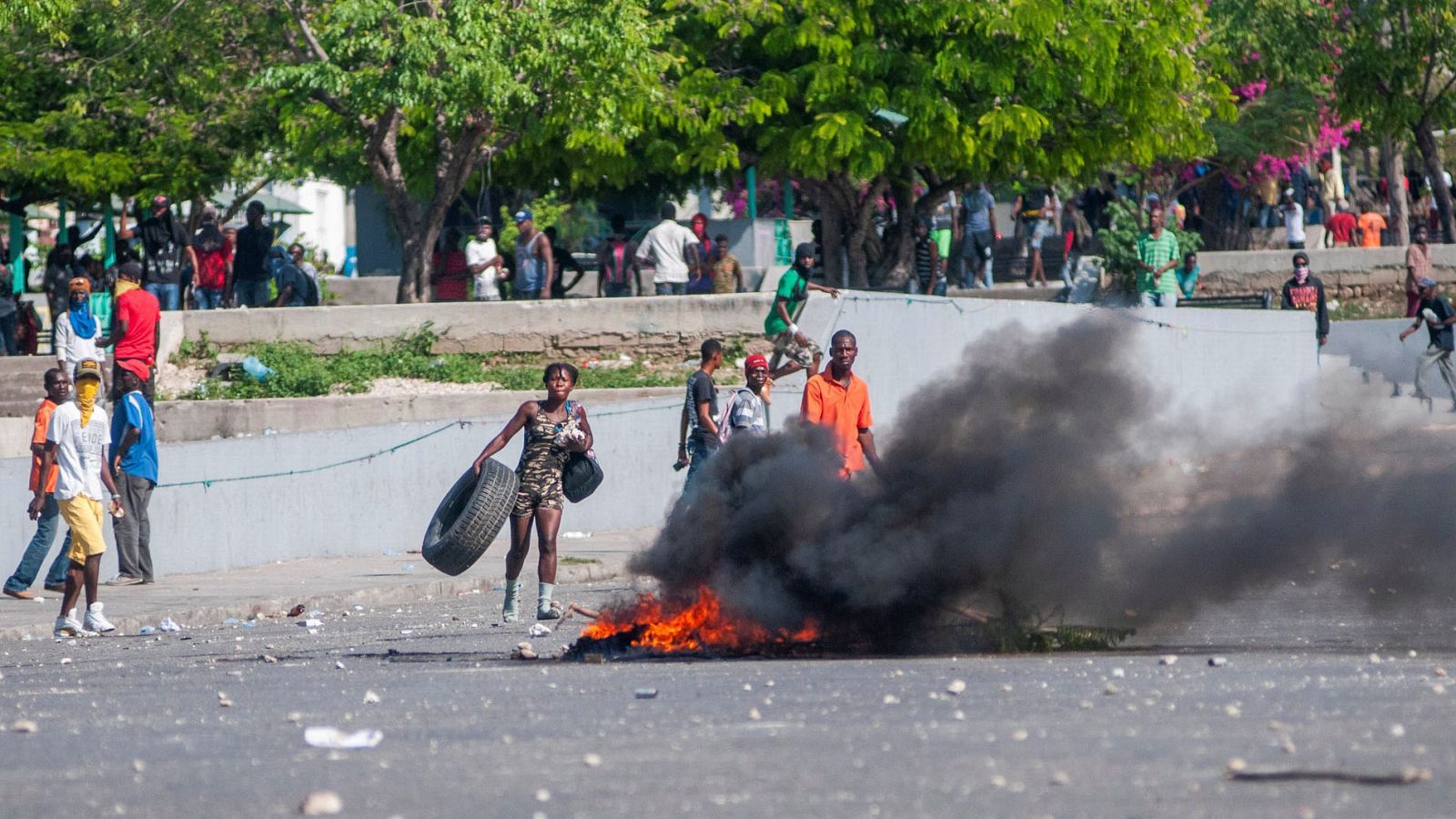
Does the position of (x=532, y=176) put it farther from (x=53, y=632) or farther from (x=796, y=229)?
(x=53, y=632)

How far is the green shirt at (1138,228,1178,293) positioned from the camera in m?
24.8

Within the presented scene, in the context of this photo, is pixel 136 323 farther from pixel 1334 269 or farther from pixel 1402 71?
pixel 1402 71

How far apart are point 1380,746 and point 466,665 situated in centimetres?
505

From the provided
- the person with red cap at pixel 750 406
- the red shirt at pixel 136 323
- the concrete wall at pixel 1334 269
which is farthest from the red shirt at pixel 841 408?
the concrete wall at pixel 1334 269

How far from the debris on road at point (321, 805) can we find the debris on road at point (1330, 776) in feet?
8.84

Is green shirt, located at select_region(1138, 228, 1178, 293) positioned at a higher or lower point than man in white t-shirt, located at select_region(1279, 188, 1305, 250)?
lower

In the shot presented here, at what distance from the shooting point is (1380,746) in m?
6.29

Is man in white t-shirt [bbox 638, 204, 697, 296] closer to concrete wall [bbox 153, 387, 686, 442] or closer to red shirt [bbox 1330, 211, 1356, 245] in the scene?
concrete wall [bbox 153, 387, 686, 442]

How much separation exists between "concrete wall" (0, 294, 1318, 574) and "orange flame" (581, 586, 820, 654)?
271 centimetres

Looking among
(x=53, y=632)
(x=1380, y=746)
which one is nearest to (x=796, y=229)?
(x=53, y=632)

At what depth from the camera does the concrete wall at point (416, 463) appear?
15.7 meters

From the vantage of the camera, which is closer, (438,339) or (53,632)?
(53,632)

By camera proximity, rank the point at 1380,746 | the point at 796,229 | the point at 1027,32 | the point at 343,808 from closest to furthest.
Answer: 1. the point at 343,808
2. the point at 1380,746
3. the point at 1027,32
4. the point at 796,229

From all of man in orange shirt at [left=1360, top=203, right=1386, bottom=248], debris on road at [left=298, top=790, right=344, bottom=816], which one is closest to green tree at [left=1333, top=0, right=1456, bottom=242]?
man in orange shirt at [left=1360, top=203, right=1386, bottom=248]
